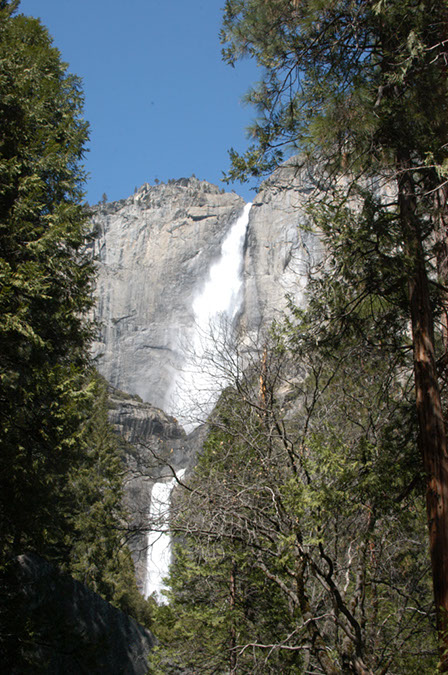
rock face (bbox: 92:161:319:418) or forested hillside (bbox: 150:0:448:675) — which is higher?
rock face (bbox: 92:161:319:418)

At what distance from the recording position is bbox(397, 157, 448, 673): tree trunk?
4.00m

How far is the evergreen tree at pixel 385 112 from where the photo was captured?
4.68 meters

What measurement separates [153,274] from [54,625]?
71401 mm

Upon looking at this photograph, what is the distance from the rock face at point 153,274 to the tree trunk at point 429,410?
63175 millimetres

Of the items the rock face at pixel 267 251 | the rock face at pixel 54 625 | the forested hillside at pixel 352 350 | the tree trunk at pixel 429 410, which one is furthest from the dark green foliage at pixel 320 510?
the rock face at pixel 267 251

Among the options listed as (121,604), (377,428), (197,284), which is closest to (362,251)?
(377,428)

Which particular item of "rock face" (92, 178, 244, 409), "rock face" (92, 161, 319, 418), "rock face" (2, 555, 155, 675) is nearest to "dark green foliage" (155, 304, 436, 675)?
"rock face" (2, 555, 155, 675)

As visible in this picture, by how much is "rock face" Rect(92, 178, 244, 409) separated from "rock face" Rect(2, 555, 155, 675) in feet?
196

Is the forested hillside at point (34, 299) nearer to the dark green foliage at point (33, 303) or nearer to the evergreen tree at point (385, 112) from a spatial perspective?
the dark green foliage at point (33, 303)

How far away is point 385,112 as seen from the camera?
520cm

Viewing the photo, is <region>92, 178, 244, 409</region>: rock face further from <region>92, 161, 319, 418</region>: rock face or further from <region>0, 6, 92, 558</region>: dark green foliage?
<region>0, 6, 92, 558</region>: dark green foliage

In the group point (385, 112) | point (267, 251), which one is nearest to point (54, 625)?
point (385, 112)

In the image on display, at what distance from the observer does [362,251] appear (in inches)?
212

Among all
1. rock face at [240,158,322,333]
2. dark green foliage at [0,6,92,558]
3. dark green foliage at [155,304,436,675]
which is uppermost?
rock face at [240,158,322,333]
